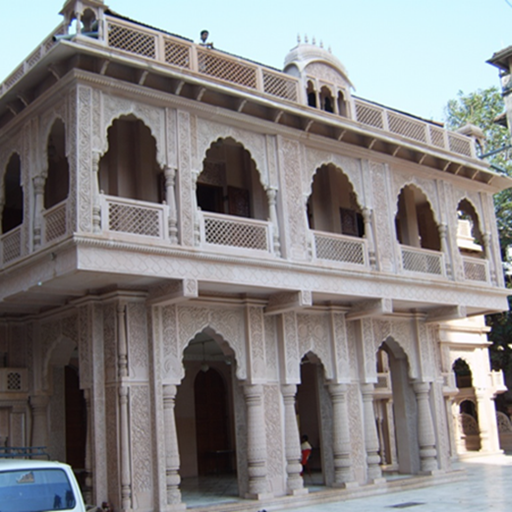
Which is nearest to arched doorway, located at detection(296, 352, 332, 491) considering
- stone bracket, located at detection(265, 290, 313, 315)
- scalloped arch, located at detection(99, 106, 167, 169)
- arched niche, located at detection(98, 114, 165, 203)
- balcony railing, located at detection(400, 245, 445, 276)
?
balcony railing, located at detection(400, 245, 445, 276)

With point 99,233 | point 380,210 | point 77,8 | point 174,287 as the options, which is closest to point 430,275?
point 380,210

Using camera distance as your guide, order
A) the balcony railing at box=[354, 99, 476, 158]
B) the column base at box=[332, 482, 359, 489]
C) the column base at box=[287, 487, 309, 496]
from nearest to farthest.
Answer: the column base at box=[287, 487, 309, 496] < the column base at box=[332, 482, 359, 489] < the balcony railing at box=[354, 99, 476, 158]

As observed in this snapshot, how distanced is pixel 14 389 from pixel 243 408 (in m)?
4.23

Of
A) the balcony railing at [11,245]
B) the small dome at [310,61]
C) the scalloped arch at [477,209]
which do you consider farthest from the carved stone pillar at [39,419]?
the scalloped arch at [477,209]

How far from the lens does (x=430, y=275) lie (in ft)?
51.8

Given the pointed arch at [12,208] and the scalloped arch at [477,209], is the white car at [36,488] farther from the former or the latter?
the scalloped arch at [477,209]

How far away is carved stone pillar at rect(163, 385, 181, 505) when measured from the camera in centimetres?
1190

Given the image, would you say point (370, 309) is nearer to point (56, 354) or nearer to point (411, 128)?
point (411, 128)

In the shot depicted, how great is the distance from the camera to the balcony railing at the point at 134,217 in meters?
11.2

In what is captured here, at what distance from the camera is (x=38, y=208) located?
11.9 meters

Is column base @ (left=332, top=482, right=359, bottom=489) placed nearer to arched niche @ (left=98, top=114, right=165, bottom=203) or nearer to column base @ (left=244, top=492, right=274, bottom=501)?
column base @ (left=244, top=492, right=274, bottom=501)

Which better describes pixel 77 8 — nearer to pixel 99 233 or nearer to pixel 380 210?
pixel 99 233

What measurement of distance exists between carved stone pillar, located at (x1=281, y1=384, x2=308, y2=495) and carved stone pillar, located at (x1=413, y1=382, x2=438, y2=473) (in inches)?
152

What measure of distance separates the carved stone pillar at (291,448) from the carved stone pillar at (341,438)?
110 centimetres
